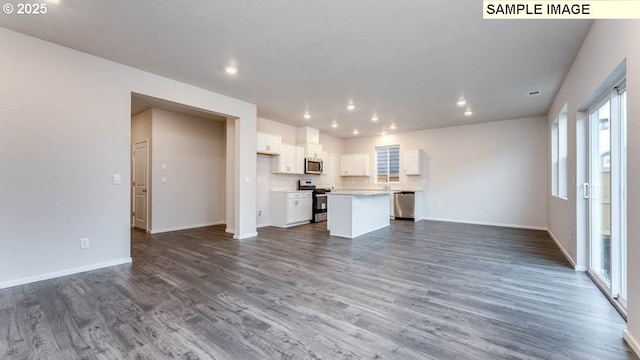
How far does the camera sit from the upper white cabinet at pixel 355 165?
873cm

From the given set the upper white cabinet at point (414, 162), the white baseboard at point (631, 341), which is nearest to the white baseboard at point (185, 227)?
the upper white cabinet at point (414, 162)

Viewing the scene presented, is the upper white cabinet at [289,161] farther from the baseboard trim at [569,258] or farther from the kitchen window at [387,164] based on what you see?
the baseboard trim at [569,258]

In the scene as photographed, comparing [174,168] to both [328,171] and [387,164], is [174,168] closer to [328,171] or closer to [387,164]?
[328,171]

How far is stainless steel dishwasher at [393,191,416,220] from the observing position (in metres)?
7.57

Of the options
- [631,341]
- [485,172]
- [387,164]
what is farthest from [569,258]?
[387,164]

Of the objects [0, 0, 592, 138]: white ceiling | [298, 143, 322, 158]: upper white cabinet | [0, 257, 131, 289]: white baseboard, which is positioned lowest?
Answer: [0, 257, 131, 289]: white baseboard

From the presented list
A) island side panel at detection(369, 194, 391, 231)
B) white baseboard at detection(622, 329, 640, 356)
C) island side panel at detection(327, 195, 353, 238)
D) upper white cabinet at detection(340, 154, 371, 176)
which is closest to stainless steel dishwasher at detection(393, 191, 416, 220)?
island side panel at detection(369, 194, 391, 231)

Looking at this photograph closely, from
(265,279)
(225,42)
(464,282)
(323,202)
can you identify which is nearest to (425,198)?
(323,202)

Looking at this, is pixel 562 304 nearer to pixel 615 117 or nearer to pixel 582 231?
pixel 582 231

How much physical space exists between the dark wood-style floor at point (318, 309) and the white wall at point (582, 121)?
0.35 metres

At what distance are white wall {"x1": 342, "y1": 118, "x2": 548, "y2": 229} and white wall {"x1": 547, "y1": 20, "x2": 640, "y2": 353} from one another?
209 centimetres

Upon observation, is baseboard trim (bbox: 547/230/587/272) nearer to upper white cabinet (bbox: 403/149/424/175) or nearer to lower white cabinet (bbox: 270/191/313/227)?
upper white cabinet (bbox: 403/149/424/175)

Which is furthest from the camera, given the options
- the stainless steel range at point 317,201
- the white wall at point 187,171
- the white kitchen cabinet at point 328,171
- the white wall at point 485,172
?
the white kitchen cabinet at point 328,171

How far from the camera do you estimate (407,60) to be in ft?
11.4
